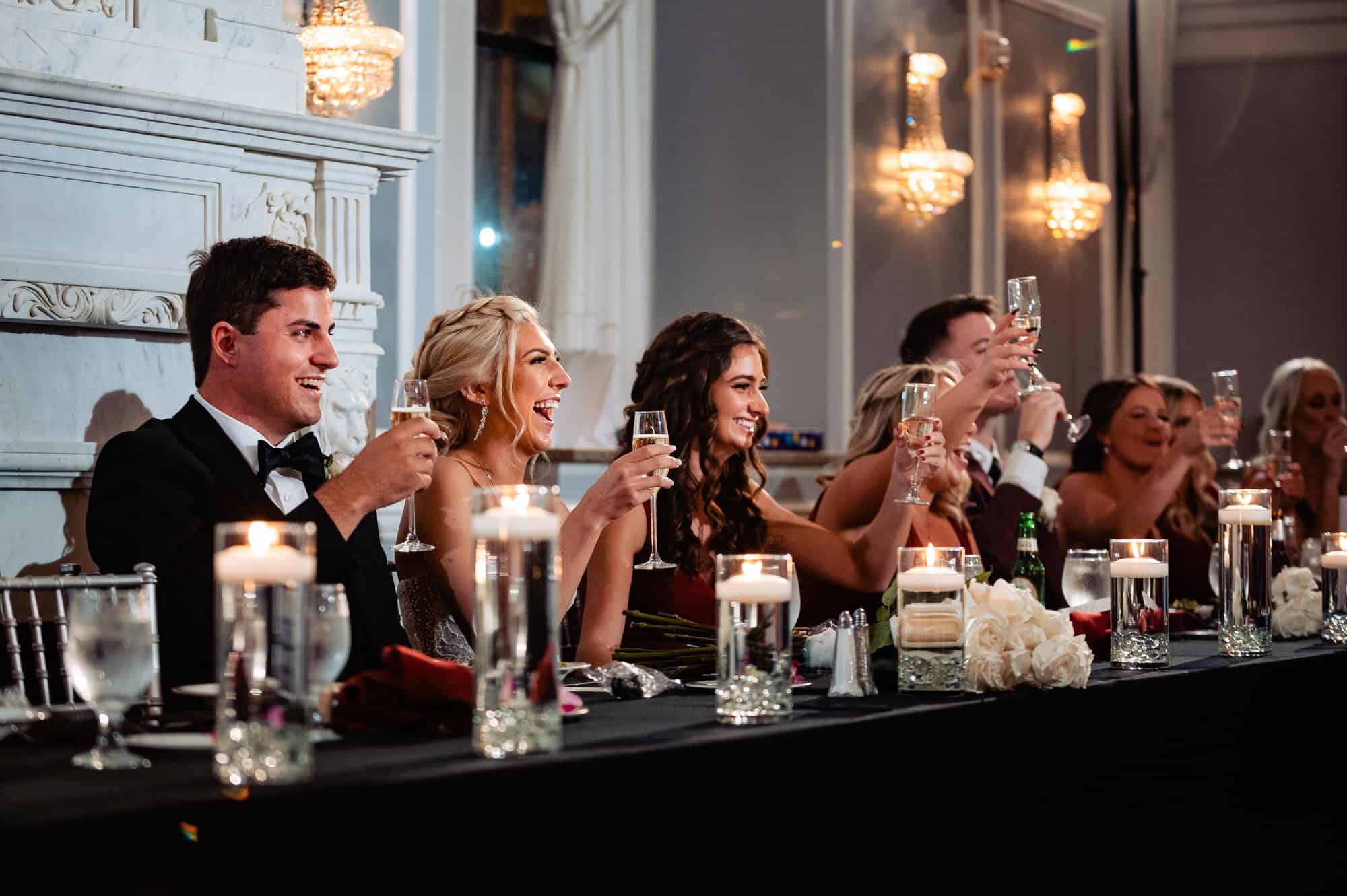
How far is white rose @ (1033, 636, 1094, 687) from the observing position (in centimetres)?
210

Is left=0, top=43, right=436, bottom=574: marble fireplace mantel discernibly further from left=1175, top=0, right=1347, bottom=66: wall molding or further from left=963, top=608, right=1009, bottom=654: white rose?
left=1175, top=0, right=1347, bottom=66: wall molding

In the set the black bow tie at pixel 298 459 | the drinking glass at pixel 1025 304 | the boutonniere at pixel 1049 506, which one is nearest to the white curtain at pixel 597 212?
the boutonniere at pixel 1049 506

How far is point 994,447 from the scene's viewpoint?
16.5ft

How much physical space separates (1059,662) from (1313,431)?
3.91 meters

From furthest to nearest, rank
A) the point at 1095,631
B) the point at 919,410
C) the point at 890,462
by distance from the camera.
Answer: the point at 890,462, the point at 919,410, the point at 1095,631

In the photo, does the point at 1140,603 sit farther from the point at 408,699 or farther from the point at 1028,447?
the point at 1028,447

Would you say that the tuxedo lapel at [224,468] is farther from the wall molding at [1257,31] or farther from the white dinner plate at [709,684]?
the wall molding at [1257,31]

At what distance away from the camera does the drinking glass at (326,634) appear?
1.66 meters

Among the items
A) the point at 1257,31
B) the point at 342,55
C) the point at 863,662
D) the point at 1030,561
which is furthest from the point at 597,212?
the point at 1257,31

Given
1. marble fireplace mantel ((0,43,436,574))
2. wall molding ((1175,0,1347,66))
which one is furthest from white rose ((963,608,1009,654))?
wall molding ((1175,0,1347,66))

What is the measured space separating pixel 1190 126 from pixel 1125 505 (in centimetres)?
360

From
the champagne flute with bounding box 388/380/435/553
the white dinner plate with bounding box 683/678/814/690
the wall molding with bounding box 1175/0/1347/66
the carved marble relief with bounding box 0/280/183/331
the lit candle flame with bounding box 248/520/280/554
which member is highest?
the wall molding with bounding box 1175/0/1347/66

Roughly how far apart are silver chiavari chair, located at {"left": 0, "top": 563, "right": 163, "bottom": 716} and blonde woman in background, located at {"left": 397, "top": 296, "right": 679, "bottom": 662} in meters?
0.78

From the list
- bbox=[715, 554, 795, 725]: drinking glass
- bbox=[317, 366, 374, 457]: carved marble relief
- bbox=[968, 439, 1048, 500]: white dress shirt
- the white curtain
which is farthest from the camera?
the white curtain
